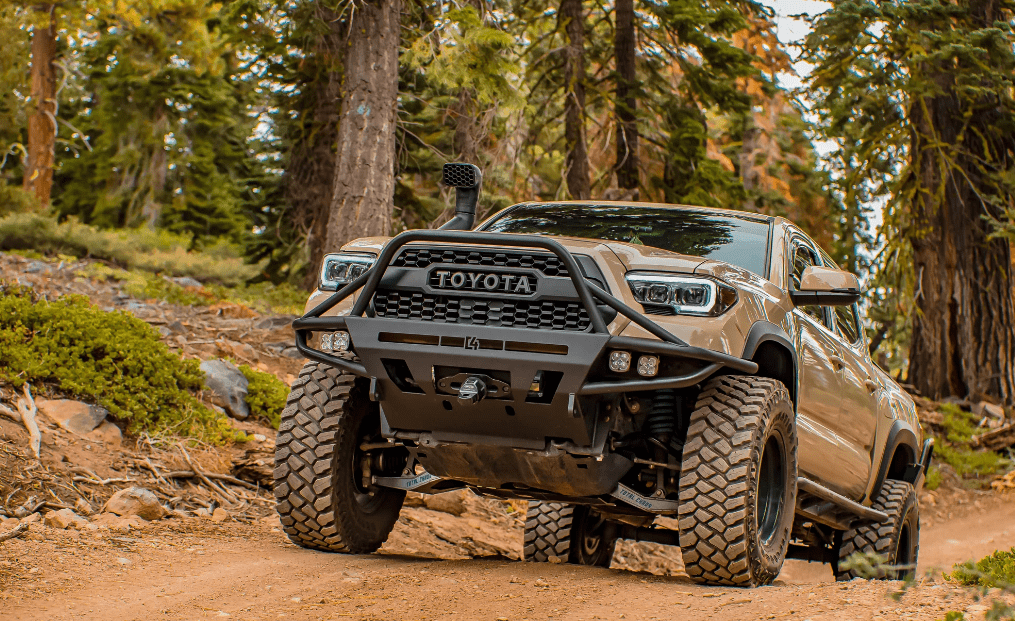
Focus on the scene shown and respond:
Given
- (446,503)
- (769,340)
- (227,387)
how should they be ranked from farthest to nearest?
(227,387)
(446,503)
(769,340)

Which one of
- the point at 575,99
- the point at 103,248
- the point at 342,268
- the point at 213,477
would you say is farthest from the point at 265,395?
the point at 103,248

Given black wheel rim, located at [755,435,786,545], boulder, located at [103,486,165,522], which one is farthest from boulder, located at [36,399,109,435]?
black wheel rim, located at [755,435,786,545]

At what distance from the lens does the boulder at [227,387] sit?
28.3ft

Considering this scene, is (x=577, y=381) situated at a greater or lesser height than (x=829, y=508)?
greater

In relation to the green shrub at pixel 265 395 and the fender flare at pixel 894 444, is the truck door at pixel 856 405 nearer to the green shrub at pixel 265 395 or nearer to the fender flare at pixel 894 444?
the fender flare at pixel 894 444

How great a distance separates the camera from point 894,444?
7.41 m

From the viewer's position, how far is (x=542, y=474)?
4688mm

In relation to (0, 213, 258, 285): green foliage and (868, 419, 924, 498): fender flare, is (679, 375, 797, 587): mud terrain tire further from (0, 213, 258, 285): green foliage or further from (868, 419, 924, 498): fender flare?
(0, 213, 258, 285): green foliage

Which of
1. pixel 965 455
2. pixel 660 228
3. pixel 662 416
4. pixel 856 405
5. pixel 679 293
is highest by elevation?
pixel 660 228

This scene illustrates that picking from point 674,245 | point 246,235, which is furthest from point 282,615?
point 246,235

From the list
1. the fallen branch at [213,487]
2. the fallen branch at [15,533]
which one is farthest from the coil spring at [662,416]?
the fallen branch at [213,487]

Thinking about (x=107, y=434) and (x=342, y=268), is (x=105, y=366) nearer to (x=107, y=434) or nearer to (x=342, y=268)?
(x=107, y=434)

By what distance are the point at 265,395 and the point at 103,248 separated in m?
11.2

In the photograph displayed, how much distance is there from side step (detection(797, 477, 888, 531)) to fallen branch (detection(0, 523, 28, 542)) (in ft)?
13.9
